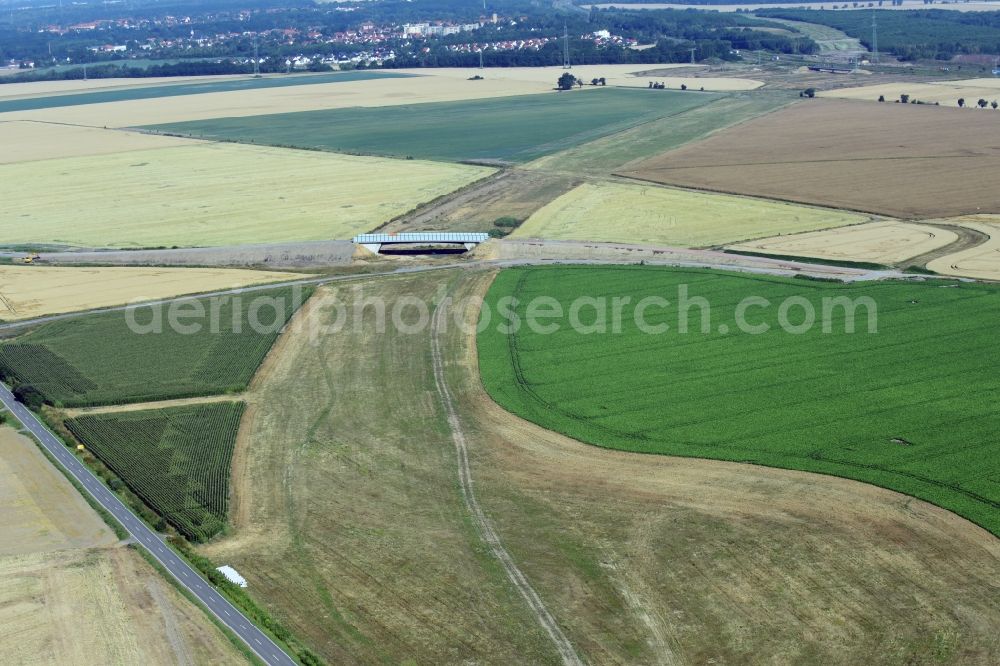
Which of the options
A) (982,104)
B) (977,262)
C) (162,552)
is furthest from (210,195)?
(982,104)

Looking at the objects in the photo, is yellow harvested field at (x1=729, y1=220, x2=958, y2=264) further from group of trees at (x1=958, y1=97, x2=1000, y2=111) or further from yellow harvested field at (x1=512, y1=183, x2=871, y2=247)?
group of trees at (x1=958, y1=97, x2=1000, y2=111)

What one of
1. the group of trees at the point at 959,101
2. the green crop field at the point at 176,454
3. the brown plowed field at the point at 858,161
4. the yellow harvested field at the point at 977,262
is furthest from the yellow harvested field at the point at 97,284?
the group of trees at the point at 959,101

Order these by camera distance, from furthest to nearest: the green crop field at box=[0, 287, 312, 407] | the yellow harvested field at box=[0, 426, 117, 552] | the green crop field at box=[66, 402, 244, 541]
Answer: the green crop field at box=[0, 287, 312, 407] < the green crop field at box=[66, 402, 244, 541] < the yellow harvested field at box=[0, 426, 117, 552]

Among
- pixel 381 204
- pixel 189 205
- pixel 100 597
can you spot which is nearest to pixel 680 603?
pixel 100 597

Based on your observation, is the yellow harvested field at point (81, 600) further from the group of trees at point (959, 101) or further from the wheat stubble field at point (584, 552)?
the group of trees at point (959, 101)

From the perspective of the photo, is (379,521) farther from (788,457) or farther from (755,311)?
(755,311)

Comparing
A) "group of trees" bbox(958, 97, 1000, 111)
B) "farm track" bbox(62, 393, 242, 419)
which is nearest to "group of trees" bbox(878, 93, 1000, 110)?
"group of trees" bbox(958, 97, 1000, 111)
